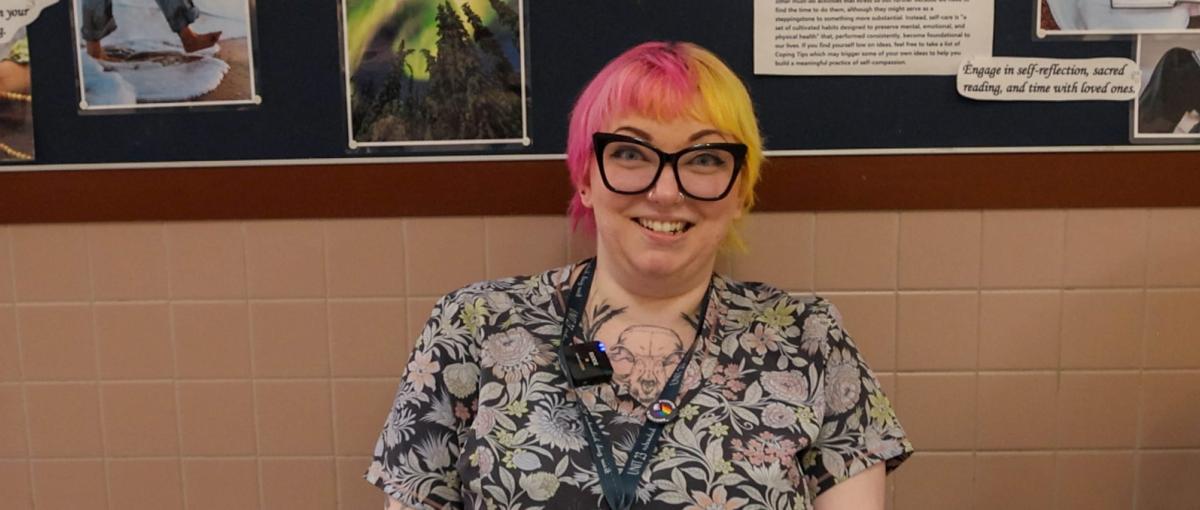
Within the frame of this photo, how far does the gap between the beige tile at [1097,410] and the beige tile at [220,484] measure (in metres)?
1.52

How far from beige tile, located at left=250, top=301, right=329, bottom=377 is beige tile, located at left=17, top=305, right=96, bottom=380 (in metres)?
0.32

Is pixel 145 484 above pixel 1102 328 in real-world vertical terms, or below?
below

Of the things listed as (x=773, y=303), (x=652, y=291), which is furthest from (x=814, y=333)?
(x=652, y=291)

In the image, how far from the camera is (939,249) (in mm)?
1525

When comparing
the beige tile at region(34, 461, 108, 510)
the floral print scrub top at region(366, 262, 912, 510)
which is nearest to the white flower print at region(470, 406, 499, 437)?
the floral print scrub top at region(366, 262, 912, 510)

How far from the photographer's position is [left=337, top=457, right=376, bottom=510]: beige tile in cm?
160

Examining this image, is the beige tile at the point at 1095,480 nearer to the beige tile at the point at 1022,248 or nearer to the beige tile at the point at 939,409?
the beige tile at the point at 939,409

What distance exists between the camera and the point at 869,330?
155 centimetres

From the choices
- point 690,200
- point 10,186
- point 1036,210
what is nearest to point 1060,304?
point 1036,210

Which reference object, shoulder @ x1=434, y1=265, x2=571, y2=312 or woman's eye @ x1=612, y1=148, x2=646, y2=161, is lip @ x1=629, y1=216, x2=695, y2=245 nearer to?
woman's eye @ x1=612, y1=148, x2=646, y2=161

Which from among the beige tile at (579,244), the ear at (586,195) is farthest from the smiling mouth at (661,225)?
the beige tile at (579,244)

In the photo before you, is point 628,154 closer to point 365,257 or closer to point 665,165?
point 665,165

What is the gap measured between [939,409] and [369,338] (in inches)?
41.9

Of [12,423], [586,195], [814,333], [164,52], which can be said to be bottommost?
[12,423]
